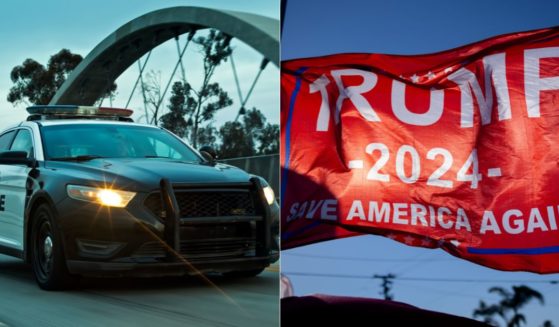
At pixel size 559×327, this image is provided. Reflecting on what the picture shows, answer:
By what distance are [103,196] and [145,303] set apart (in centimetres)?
97

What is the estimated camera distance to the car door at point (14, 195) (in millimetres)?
7777

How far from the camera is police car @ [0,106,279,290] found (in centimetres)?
657

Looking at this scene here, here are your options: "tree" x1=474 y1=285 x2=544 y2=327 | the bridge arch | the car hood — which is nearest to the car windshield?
the car hood

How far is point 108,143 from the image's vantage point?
26.3ft

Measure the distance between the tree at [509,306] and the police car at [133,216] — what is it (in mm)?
4598

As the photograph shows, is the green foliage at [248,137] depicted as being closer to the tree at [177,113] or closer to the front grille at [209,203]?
the tree at [177,113]

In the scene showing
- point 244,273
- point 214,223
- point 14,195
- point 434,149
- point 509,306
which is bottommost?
point 244,273

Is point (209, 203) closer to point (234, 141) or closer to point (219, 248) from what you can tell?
point (219, 248)

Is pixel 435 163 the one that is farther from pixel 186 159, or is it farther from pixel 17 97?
pixel 17 97

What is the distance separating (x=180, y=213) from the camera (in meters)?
6.67

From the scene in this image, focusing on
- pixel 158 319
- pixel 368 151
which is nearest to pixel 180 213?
pixel 158 319

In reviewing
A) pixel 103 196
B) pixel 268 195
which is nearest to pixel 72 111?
pixel 103 196

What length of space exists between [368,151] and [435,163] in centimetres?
18

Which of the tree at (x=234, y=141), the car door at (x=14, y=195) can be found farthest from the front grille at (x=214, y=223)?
the tree at (x=234, y=141)
